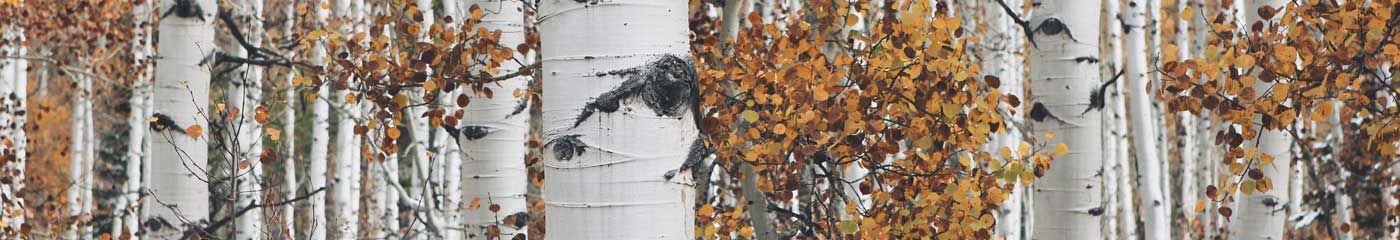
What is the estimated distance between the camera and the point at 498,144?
13.4 feet

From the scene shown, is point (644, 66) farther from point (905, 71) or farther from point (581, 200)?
point (905, 71)

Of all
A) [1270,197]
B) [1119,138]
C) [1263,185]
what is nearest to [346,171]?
[1119,138]

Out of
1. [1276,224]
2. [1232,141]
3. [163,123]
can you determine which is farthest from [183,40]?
[1276,224]

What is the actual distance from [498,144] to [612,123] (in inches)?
89.5

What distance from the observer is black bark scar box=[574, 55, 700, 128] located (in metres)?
1.88

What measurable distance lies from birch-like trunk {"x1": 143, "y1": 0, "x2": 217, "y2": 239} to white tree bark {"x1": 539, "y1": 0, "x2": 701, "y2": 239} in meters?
2.55

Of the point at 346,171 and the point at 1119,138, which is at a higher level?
the point at 1119,138

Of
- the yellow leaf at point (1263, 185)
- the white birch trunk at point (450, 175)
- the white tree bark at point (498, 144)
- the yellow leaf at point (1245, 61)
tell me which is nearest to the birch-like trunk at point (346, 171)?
the white birch trunk at point (450, 175)

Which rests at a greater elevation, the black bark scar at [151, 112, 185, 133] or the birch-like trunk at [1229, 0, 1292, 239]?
the black bark scar at [151, 112, 185, 133]

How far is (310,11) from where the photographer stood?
8.63 meters

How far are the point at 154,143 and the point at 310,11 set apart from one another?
4715 millimetres

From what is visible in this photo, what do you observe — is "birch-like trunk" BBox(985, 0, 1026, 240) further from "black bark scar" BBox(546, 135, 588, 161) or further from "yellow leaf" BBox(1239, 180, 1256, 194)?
"black bark scar" BBox(546, 135, 588, 161)

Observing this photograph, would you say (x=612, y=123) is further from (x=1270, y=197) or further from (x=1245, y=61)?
(x=1270, y=197)

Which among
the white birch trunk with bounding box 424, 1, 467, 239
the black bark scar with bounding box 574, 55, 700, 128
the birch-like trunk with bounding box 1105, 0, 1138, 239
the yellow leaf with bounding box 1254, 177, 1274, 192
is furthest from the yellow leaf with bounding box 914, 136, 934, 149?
the white birch trunk with bounding box 424, 1, 467, 239
